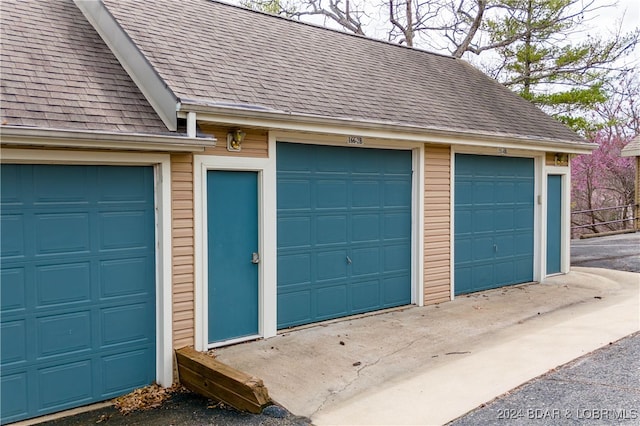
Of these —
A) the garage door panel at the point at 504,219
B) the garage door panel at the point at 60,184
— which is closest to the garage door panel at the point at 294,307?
the garage door panel at the point at 60,184

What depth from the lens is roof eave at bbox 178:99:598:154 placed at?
5359 mm

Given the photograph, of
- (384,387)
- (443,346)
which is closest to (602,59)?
(443,346)

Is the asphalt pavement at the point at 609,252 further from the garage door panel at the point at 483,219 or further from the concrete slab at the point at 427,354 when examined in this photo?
the garage door panel at the point at 483,219

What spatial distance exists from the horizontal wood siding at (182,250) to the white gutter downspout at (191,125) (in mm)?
402

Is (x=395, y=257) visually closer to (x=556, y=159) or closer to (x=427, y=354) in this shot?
(x=427, y=354)

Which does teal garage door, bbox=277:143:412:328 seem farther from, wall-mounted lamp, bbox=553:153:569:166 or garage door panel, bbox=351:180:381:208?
wall-mounted lamp, bbox=553:153:569:166

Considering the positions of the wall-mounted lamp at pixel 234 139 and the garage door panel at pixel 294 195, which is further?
the garage door panel at pixel 294 195

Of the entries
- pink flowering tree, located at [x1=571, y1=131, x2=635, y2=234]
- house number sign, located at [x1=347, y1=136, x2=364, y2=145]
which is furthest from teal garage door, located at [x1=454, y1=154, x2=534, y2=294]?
pink flowering tree, located at [x1=571, y1=131, x2=635, y2=234]

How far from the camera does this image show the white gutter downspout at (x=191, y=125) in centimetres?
507

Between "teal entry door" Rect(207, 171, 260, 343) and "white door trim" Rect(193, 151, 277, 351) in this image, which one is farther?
"teal entry door" Rect(207, 171, 260, 343)

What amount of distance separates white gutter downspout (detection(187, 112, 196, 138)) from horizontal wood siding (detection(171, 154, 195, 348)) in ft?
1.32

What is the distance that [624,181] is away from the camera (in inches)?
914

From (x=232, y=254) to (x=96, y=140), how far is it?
6.96 feet

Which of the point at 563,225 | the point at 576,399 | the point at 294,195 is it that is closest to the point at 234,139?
the point at 294,195
